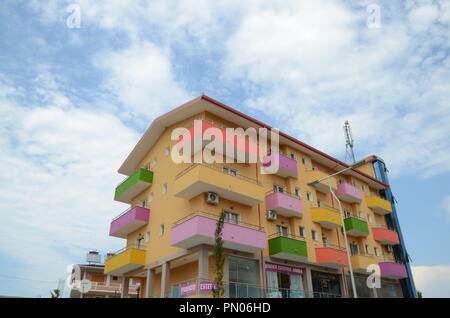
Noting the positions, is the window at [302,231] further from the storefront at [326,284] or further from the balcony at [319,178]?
the balcony at [319,178]

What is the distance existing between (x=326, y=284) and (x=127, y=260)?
16.8m

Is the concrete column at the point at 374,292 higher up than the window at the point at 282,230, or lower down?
lower down

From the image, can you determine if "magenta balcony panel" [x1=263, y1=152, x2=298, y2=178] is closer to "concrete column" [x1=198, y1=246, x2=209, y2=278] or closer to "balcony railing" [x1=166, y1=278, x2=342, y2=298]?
"balcony railing" [x1=166, y1=278, x2=342, y2=298]

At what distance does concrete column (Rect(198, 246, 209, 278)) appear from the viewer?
2192cm

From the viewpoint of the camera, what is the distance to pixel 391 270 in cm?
3522

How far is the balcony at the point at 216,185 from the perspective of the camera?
78.2 feet

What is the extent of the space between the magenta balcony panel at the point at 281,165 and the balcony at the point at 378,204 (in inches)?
528

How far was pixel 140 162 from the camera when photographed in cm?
3688

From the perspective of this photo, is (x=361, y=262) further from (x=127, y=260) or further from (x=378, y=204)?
(x=127, y=260)

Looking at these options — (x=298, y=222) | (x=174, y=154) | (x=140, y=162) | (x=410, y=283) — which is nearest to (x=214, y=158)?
(x=174, y=154)

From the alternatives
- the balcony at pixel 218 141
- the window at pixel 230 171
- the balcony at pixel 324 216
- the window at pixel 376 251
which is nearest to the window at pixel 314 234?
the balcony at pixel 324 216
